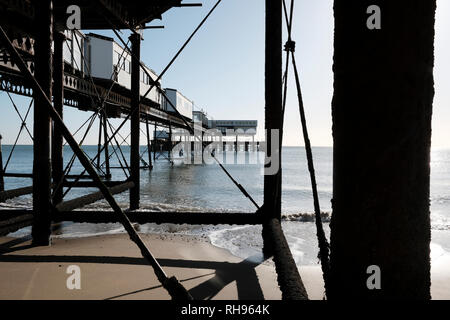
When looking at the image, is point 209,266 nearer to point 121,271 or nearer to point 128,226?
point 121,271

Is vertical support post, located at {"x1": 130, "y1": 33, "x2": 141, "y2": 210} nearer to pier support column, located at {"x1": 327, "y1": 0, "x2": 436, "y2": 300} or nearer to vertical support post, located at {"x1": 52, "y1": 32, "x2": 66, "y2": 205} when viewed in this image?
vertical support post, located at {"x1": 52, "y1": 32, "x2": 66, "y2": 205}

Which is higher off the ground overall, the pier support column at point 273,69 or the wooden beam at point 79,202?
the pier support column at point 273,69

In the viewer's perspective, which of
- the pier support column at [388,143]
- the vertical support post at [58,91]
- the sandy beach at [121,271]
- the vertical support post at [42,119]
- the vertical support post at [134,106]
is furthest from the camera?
the vertical support post at [134,106]

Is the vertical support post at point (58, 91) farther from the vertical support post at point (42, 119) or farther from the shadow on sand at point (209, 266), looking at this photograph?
the shadow on sand at point (209, 266)

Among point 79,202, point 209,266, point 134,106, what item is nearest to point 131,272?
point 209,266

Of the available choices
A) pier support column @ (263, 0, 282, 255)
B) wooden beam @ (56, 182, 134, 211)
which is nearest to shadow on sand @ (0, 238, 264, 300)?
wooden beam @ (56, 182, 134, 211)

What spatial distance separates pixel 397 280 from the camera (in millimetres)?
971

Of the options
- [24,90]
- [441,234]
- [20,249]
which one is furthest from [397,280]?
[24,90]

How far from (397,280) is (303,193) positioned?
60.1 feet

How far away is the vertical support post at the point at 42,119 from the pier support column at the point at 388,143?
4115mm

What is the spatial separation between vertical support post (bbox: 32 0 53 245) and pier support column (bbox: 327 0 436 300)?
4.11 metres

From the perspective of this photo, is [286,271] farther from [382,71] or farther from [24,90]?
[24,90]

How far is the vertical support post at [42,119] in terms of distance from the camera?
394 cm

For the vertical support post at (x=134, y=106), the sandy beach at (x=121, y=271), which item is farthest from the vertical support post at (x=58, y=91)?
the sandy beach at (x=121, y=271)
